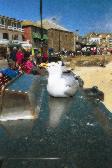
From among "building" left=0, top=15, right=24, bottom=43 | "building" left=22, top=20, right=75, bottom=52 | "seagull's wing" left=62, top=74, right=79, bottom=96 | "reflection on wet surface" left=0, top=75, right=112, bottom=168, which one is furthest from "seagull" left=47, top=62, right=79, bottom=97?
"building" left=22, top=20, right=75, bottom=52

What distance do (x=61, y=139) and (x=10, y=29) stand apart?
8223 centimetres

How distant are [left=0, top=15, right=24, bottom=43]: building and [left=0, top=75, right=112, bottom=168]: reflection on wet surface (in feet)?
245

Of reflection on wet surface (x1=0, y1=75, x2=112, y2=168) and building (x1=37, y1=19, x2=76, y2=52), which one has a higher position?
reflection on wet surface (x1=0, y1=75, x2=112, y2=168)

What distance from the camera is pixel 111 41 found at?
152125 millimetres

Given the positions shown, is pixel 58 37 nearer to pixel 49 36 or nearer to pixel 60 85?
pixel 49 36

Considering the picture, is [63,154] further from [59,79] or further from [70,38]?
[70,38]

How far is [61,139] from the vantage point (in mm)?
2754

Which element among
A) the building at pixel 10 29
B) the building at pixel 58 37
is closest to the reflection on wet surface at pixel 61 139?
the building at pixel 10 29

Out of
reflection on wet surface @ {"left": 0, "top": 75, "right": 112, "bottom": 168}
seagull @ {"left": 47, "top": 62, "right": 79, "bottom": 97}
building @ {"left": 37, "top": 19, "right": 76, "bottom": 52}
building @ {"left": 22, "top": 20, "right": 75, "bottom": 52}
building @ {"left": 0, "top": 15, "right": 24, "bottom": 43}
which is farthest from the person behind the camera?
building @ {"left": 37, "top": 19, "right": 76, "bottom": 52}

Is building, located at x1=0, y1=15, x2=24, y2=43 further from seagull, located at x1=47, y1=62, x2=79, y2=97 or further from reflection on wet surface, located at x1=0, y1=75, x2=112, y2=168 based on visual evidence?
reflection on wet surface, located at x1=0, y1=75, x2=112, y2=168

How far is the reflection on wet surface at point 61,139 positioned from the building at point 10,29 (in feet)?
245

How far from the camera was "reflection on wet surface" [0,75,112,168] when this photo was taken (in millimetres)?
2305

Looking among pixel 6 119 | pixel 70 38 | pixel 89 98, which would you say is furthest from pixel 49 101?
pixel 70 38

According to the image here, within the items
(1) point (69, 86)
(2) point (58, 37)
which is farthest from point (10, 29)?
(1) point (69, 86)
